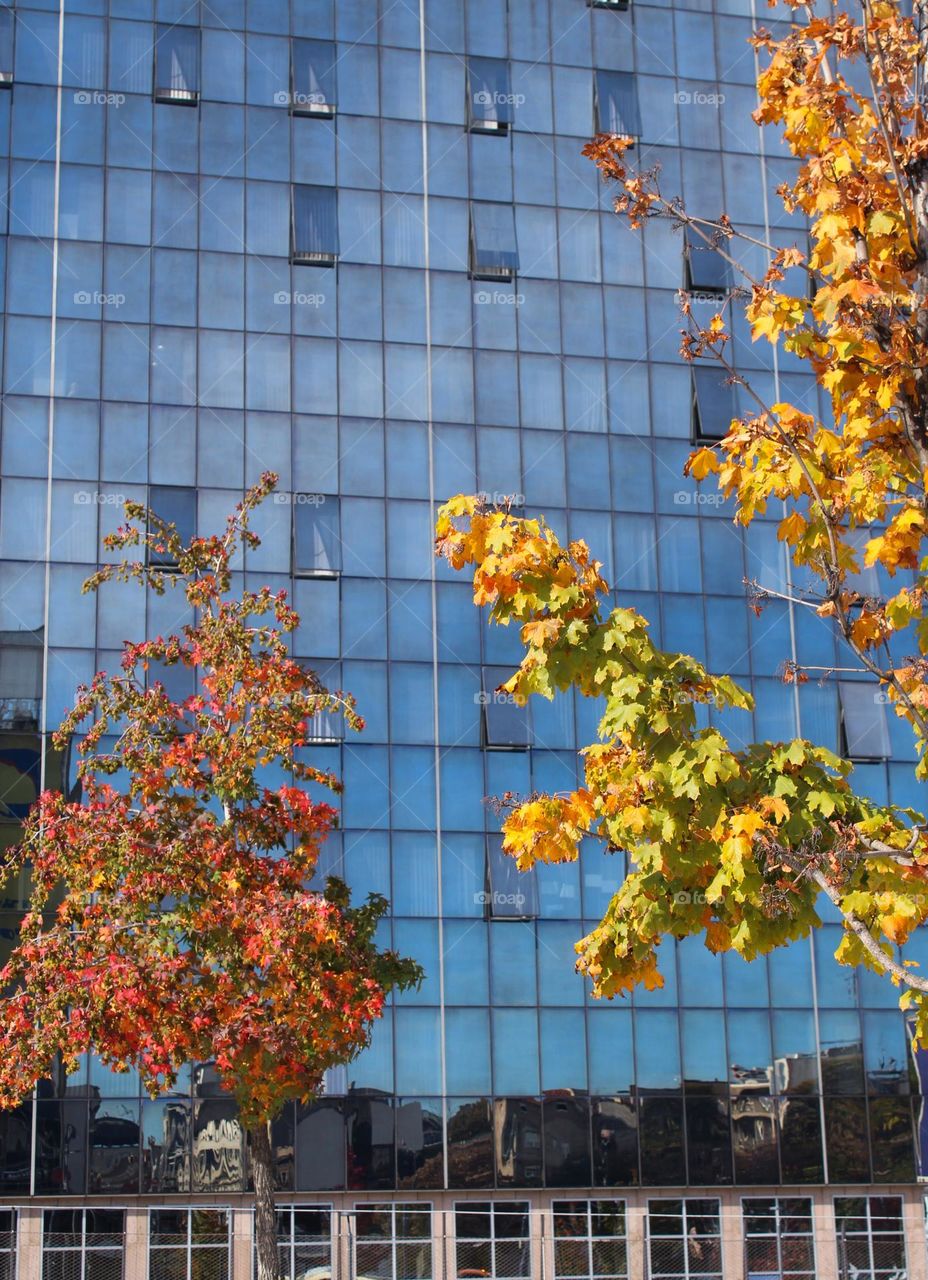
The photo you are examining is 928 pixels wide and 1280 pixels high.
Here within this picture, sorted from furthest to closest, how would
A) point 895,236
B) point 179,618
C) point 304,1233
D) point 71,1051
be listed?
point 179,618 → point 304,1233 → point 71,1051 → point 895,236

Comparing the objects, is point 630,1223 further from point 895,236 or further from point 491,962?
point 895,236

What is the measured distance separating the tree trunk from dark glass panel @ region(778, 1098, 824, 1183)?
22.4 m

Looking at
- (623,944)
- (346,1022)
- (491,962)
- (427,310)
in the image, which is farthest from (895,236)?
(427,310)

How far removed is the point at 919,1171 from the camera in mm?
43000

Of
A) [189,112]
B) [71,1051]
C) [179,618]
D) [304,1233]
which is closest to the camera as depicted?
[71,1051]

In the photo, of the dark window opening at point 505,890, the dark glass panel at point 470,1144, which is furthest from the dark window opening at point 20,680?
the dark glass panel at point 470,1144

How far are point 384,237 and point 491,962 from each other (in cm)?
1912

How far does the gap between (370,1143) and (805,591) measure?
103ft

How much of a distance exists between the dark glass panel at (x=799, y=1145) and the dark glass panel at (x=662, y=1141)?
2.57 meters

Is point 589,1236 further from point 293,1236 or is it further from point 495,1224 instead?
point 293,1236

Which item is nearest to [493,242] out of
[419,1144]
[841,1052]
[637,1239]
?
[841,1052]

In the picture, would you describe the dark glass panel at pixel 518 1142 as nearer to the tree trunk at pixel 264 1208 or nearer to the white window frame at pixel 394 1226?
the white window frame at pixel 394 1226

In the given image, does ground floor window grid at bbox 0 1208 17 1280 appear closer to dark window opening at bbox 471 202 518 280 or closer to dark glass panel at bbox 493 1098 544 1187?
dark glass panel at bbox 493 1098 544 1187

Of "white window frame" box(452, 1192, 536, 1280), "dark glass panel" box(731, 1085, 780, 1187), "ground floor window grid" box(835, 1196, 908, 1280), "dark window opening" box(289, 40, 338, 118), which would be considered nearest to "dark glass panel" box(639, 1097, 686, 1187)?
"dark glass panel" box(731, 1085, 780, 1187)
